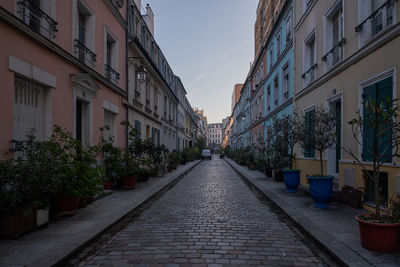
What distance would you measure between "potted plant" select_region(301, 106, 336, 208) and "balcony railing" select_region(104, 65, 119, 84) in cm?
756

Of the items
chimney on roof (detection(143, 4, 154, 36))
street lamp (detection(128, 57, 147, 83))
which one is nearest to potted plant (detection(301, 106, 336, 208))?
street lamp (detection(128, 57, 147, 83))

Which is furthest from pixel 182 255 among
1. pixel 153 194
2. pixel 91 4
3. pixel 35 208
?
pixel 91 4

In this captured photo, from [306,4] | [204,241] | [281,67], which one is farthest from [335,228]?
[281,67]

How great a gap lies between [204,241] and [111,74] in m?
8.50

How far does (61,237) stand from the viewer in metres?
4.41

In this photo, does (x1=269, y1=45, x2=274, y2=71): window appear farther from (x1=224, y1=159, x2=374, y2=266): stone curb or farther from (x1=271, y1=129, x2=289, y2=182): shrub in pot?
(x1=224, y1=159, x2=374, y2=266): stone curb

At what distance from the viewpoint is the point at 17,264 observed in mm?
3357

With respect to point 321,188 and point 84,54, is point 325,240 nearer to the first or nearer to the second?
point 321,188

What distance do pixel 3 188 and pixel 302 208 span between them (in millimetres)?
6320

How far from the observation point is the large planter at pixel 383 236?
3.72 metres

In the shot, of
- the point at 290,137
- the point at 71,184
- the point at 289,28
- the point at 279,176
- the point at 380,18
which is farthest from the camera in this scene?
the point at 289,28

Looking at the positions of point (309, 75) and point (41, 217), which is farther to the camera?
point (309, 75)

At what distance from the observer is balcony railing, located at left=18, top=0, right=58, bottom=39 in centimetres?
564

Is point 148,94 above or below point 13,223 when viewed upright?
above
